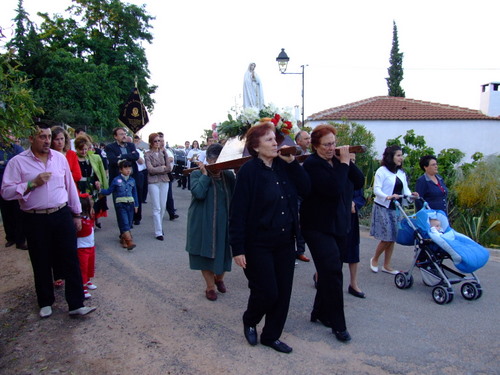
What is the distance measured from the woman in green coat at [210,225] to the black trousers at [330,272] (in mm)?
1285

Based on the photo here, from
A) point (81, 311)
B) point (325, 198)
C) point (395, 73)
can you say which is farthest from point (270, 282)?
point (395, 73)

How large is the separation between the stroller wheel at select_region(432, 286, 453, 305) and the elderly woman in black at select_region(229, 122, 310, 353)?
240 centimetres

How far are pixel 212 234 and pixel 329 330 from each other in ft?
5.56

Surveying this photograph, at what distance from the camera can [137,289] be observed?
5.56 metres

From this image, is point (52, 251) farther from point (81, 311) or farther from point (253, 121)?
point (253, 121)

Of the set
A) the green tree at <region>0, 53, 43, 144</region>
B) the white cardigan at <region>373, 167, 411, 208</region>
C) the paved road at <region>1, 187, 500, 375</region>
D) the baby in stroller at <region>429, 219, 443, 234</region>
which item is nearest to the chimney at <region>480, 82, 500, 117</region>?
the paved road at <region>1, 187, 500, 375</region>

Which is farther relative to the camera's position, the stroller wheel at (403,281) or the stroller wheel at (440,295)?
the stroller wheel at (403,281)

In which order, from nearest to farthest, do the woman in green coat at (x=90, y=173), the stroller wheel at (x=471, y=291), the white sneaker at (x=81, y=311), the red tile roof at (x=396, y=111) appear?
the white sneaker at (x=81, y=311) < the stroller wheel at (x=471, y=291) < the woman in green coat at (x=90, y=173) < the red tile roof at (x=396, y=111)

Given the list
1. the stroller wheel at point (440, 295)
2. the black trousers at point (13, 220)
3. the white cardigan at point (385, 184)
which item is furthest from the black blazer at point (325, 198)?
the black trousers at point (13, 220)

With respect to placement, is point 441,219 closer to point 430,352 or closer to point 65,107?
point 430,352

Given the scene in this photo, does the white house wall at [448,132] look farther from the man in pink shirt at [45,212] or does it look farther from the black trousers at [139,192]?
the man in pink shirt at [45,212]

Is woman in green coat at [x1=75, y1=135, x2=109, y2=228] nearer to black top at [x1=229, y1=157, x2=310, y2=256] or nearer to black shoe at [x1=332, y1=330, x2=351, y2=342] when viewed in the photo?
black top at [x1=229, y1=157, x2=310, y2=256]

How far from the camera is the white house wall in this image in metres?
24.7

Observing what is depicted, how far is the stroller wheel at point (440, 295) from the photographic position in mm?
5164
